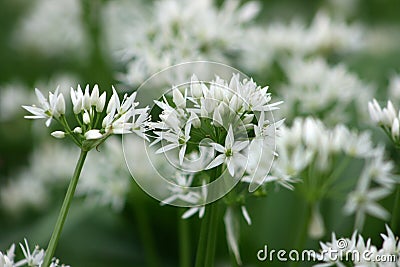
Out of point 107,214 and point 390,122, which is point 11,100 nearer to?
point 107,214

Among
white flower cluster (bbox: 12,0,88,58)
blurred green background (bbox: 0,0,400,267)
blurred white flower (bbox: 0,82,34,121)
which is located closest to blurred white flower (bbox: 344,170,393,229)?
blurred green background (bbox: 0,0,400,267)

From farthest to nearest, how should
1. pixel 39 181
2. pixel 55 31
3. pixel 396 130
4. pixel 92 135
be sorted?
pixel 55 31
pixel 39 181
pixel 396 130
pixel 92 135

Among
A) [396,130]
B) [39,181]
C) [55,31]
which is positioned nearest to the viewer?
[396,130]

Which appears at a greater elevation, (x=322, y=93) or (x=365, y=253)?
(x=322, y=93)

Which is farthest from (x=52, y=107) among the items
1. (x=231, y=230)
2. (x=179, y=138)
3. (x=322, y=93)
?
(x=322, y=93)

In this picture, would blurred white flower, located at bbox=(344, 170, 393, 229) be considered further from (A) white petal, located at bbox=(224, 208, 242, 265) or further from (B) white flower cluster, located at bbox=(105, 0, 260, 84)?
(B) white flower cluster, located at bbox=(105, 0, 260, 84)

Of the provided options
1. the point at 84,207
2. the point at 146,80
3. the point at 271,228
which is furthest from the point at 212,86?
Answer: the point at 84,207

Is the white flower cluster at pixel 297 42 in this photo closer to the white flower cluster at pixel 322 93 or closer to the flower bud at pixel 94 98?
the white flower cluster at pixel 322 93

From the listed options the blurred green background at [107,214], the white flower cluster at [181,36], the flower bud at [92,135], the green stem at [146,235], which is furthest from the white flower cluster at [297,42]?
the flower bud at [92,135]
